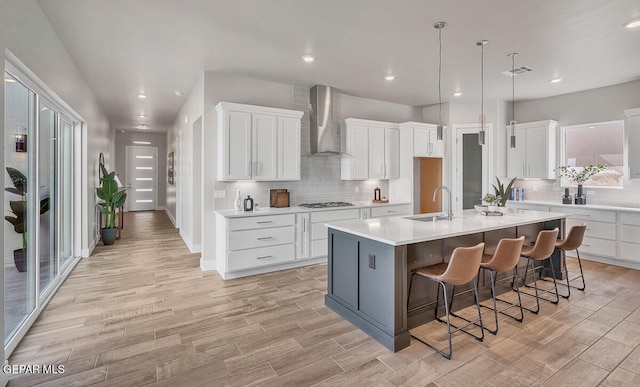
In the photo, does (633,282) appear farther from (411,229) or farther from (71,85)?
(71,85)

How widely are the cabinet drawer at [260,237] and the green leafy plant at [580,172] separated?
16.2ft

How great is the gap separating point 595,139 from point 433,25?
4.30 meters

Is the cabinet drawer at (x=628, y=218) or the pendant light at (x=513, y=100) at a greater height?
the pendant light at (x=513, y=100)

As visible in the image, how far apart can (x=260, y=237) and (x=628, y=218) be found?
528 cm

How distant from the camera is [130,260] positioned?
5223 millimetres

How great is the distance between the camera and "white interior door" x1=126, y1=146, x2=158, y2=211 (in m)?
11.5

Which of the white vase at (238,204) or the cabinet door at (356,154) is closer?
the white vase at (238,204)

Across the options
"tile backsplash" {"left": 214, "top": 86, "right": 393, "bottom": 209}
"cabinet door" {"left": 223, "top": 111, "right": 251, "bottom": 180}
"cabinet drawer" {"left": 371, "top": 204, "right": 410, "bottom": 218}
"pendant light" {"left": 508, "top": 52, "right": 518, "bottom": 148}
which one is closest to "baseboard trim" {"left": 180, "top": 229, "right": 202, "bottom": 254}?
"tile backsplash" {"left": 214, "top": 86, "right": 393, "bottom": 209}

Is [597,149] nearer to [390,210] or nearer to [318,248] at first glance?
[390,210]

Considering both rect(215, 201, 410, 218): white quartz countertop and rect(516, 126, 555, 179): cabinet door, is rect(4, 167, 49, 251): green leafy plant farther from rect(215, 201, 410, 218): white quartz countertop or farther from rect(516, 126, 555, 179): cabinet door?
rect(516, 126, 555, 179): cabinet door

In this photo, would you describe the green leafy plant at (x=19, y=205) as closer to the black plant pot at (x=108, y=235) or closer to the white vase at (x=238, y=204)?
the white vase at (x=238, y=204)

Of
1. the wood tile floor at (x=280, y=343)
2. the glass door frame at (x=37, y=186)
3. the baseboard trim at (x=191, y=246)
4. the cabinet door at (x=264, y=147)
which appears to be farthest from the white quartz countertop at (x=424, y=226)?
the baseboard trim at (x=191, y=246)

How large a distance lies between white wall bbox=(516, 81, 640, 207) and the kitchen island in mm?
2679

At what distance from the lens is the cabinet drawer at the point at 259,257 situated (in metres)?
4.26
